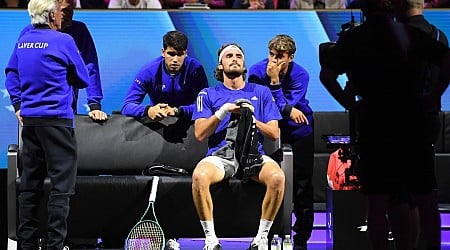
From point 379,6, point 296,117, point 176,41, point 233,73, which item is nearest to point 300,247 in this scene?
point 296,117

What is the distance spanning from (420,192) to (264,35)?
3.18 metres

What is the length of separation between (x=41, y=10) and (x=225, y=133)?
4.20 ft

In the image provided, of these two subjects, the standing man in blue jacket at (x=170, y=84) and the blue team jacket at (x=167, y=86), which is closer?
the standing man in blue jacket at (x=170, y=84)

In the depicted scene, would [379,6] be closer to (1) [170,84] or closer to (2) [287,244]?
(2) [287,244]

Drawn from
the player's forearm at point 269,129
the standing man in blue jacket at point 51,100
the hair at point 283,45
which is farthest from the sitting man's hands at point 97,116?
the hair at point 283,45

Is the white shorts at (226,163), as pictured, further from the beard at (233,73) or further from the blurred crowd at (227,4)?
the blurred crowd at (227,4)

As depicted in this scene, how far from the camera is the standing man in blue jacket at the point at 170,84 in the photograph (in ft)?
19.1

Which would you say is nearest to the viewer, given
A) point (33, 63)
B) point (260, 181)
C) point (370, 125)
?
point (370, 125)

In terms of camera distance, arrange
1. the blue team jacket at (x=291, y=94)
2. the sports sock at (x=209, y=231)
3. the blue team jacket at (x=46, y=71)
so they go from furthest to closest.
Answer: the blue team jacket at (x=291, y=94) → the sports sock at (x=209, y=231) → the blue team jacket at (x=46, y=71)

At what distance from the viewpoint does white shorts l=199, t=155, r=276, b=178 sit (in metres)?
5.50

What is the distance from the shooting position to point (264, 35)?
687 centimetres

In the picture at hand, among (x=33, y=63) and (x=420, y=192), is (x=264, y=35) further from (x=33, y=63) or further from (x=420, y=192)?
(x=420, y=192)

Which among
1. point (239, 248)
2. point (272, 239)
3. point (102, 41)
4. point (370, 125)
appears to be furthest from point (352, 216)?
point (102, 41)

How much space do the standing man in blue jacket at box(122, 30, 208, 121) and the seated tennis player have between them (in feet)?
0.78
